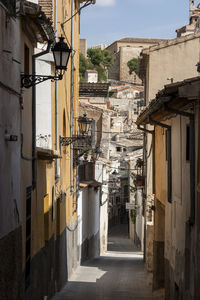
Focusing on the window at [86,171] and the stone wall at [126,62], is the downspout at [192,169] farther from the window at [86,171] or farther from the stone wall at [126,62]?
the stone wall at [126,62]

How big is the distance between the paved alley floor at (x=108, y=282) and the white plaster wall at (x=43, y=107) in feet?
14.9

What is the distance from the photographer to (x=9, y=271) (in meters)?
8.48

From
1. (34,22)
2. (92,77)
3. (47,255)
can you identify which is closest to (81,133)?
(47,255)

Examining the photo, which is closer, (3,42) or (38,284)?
(3,42)

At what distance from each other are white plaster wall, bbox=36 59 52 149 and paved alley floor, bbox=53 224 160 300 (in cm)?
453

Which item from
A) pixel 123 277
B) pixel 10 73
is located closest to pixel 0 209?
pixel 10 73

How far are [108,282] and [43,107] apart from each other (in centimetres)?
806

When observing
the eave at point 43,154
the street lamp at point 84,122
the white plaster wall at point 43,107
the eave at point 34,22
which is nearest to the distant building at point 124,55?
the street lamp at point 84,122

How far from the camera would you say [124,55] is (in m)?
132

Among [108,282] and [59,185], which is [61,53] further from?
[108,282]

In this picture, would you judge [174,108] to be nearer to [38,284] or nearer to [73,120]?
[38,284]

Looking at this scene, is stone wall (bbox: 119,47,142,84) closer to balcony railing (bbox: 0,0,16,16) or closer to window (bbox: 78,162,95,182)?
window (bbox: 78,162,95,182)

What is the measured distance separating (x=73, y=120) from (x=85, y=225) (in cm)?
750

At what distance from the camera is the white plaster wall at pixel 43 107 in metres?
15.9
